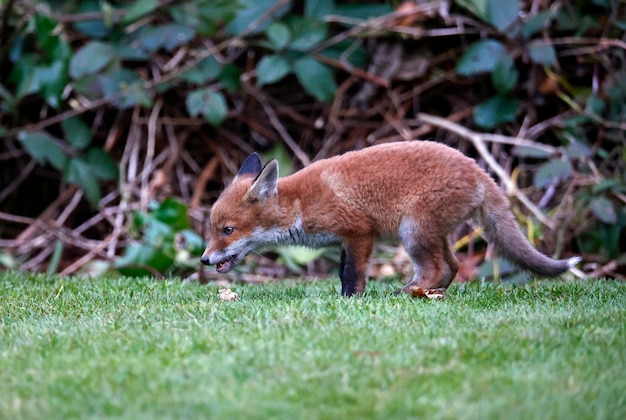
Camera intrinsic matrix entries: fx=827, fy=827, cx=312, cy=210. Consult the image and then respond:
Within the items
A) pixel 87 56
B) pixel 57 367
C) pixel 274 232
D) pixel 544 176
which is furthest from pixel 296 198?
pixel 87 56

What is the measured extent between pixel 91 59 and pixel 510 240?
19.3ft

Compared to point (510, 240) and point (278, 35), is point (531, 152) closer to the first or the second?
point (278, 35)

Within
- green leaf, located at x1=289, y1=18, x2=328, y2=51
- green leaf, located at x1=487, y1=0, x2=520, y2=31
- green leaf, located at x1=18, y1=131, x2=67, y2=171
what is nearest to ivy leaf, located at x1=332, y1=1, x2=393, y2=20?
green leaf, located at x1=289, y1=18, x2=328, y2=51

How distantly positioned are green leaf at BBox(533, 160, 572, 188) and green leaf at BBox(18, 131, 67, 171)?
5517 millimetres

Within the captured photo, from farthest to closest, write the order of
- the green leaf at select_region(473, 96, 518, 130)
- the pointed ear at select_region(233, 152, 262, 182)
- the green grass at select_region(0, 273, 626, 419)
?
the green leaf at select_region(473, 96, 518, 130) < the pointed ear at select_region(233, 152, 262, 182) < the green grass at select_region(0, 273, 626, 419)

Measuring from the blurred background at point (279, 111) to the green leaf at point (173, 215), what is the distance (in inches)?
0.6

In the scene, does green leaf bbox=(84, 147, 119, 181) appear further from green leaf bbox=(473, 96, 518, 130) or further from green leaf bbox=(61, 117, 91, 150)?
green leaf bbox=(473, 96, 518, 130)

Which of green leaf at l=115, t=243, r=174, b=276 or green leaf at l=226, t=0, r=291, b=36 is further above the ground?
green leaf at l=226, t=0, r=291, b=36

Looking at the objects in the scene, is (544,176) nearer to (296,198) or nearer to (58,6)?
(296,198)

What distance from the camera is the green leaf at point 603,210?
28.4 feet

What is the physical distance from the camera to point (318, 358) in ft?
13.3

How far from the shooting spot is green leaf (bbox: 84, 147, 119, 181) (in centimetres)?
1038

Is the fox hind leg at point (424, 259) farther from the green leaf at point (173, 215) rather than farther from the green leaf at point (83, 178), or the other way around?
the green leaf at point (83, 178)

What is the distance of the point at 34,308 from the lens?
18.7ft
